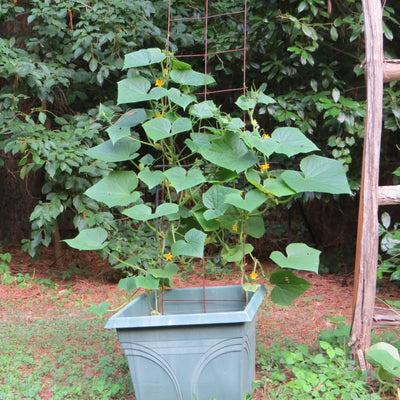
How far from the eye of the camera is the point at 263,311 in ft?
11.4

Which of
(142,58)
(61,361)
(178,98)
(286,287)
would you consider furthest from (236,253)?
(61,361)

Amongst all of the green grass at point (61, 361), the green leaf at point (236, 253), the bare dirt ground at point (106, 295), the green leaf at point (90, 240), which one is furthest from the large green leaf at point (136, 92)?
the bare dirt ground at point (106, 295)

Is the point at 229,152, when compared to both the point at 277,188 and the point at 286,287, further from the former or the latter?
the point at 286,287

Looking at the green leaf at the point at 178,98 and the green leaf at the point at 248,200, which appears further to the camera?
the green leaf at the point at 178,98

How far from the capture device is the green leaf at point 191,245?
1.90 meters

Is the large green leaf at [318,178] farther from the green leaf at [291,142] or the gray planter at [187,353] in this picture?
the gray planter at [187,353]

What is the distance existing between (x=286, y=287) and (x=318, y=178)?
0.48m

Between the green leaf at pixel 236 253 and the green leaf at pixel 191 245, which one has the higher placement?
the green leaf at pixel 191 245

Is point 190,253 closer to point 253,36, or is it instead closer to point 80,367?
point 80,367

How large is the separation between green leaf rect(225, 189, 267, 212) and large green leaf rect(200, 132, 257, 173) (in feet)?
0.41

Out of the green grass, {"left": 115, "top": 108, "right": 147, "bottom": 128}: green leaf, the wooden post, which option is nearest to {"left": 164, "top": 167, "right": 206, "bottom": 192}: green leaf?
{"left": 115, "top": 108, "right": 147, "bottom": 128}: green leaf

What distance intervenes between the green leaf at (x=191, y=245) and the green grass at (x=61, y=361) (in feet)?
2.37

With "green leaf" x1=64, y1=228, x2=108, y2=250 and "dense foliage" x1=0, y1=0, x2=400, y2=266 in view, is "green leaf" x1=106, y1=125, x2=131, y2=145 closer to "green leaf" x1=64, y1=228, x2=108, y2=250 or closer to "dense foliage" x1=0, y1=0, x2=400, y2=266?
"green leaf" x1=64, y1=228, x2=108, y2=250

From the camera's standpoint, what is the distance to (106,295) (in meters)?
3.94
